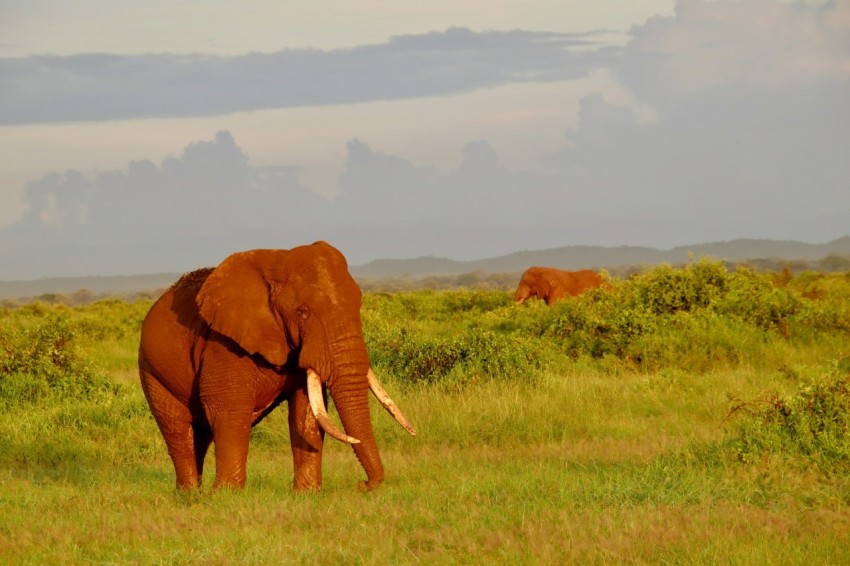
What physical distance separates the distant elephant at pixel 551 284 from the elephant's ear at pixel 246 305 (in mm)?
24658

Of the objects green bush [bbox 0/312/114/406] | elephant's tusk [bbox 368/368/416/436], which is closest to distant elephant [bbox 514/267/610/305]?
green bush [bbox 0/312/114/406]

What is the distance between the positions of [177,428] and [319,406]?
1860 mm

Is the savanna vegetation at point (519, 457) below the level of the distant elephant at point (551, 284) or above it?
below

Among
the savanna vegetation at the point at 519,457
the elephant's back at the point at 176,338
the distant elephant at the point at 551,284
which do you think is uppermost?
the elephant's back at the point at 176,338

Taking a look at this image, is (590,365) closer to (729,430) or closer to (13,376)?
(729,430)

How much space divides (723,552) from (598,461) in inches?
138

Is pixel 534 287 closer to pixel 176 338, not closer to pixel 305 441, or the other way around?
pixel 176 338

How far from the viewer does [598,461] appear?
10438 mm

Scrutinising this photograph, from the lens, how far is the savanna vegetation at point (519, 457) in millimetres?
7402

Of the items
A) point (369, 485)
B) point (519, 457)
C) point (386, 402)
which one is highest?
point (386, 402)

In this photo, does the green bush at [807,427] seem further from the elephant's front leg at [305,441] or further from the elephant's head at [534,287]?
the elephant's head at [534,287]

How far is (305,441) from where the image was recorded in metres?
9.45

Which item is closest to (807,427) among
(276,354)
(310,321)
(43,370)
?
(310,321)

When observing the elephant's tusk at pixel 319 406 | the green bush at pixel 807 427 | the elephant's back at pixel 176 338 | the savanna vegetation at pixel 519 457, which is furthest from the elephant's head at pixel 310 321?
the green bush at pixel 807 427
